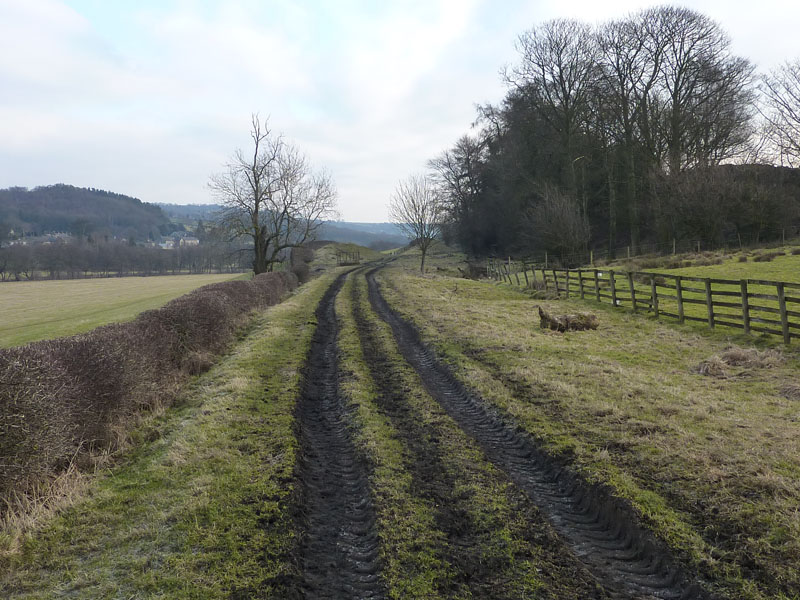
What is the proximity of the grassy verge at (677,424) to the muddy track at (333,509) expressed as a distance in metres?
2.65

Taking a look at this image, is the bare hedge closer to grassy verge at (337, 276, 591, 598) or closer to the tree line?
grassy verge at (337, 276, 591, 598)

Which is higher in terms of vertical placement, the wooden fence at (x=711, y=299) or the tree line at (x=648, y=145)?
the tree line at (x=648, y=145)

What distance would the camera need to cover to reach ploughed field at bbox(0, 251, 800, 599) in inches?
152

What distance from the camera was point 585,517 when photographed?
4809 mm

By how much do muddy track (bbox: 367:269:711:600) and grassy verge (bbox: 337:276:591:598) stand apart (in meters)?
0.24

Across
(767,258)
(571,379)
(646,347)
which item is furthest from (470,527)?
(767,258)

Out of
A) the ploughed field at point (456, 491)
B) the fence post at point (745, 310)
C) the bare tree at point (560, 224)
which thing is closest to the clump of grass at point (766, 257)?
the bare tree at point (560, 224)

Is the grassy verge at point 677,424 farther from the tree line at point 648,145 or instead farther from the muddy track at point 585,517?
the tree line at point 648,145

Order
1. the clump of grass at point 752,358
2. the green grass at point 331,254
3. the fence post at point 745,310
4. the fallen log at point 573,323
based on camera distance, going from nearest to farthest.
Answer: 1. the clump of grass at point 752,358
2. the fence post at point 745,310
3. the fallen log at point 573,323
4. the green grass at point 331,254

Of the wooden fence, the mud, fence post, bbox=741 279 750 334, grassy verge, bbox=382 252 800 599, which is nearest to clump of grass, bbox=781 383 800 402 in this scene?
grassy verge, bbox=382 252 800 599

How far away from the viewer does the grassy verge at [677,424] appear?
407 cm

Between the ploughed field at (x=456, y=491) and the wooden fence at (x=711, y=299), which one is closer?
the ploughed field at (x=456, y=491)

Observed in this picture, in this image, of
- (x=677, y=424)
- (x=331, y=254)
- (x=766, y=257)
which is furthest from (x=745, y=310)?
(x=331, y=254)

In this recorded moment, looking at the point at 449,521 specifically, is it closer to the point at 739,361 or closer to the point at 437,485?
the point at 437,485
